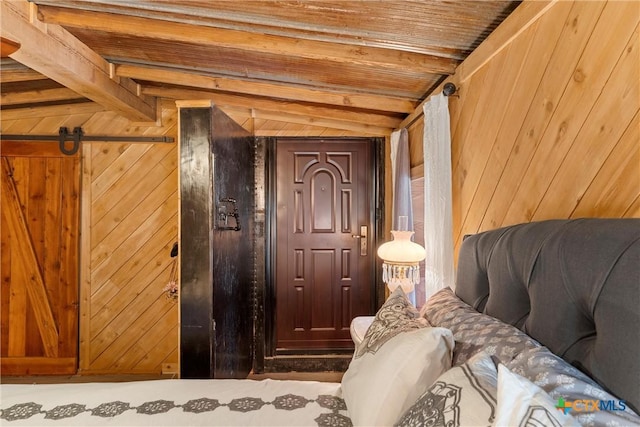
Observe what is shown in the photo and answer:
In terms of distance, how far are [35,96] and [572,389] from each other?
3.70m

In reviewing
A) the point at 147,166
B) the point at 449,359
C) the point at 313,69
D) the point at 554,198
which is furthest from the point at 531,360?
the point at 147,166

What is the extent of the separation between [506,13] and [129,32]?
175cm

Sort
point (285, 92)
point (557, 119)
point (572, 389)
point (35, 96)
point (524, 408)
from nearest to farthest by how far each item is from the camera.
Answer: point (524, 408) < point (572, 389) < point (557, 119) < point (285, 92) < point (35, 96)

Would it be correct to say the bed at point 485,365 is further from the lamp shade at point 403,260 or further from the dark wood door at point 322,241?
the dark wood door at point 322,241

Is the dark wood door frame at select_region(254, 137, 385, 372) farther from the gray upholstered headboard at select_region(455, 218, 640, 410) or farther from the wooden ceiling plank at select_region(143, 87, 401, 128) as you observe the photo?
the gray upholstered headboard at select_region(455, 218, 640, 410)

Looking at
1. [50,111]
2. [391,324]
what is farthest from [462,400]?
[50,111]

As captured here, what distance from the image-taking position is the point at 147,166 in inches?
127

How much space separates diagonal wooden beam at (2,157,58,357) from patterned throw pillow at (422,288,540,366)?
3.35m

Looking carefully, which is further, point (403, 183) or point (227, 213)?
point (403, 183)

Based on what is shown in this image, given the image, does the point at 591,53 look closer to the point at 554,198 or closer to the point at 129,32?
the point at 554,198

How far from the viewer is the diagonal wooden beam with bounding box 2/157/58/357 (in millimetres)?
3031

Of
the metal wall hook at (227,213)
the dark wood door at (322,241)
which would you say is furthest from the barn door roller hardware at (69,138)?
the dark wood door at (322,241)

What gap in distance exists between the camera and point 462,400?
2.12 feet

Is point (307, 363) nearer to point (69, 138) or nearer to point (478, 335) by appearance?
point (478, 335)
